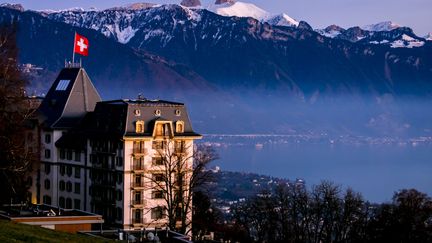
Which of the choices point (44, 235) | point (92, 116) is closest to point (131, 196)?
point (92, 116)

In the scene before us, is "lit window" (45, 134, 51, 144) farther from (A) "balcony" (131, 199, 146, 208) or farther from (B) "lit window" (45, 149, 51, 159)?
(A) "balcony" (131, 199, 146, 208)

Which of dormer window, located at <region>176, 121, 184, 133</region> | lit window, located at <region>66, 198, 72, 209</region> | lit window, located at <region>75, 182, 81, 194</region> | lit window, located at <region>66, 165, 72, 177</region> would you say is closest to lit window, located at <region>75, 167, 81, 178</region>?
lit window, located at <region>75, 182, 81, 194</region>

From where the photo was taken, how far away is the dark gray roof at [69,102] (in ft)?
244

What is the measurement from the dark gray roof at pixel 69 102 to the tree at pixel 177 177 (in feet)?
31.9

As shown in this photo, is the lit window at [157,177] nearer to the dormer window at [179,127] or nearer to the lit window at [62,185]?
the dormer window at [179,127]

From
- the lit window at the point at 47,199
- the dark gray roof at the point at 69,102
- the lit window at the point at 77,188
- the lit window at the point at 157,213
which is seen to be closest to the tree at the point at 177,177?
the lit window at the point at 157,213

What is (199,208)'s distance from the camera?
3076 inches

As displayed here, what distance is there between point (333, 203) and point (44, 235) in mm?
42783

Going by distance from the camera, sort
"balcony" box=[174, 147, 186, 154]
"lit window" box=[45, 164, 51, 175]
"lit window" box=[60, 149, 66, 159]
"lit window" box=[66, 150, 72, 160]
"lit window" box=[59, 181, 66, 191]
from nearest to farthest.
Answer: "balcony" box=[174, 147, 186, 154] < "lit window" box=[66, 150, 72, 160] < "lit window" box=[60, 149, 66, 159] < "lit window" box=[59, 181, 66, 191] < "lit window" box=[45, 164, 51, 175]

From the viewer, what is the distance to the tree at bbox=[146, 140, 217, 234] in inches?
2461

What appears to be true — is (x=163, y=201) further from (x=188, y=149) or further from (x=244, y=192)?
(x=244, y=192)

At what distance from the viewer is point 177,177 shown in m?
65.2

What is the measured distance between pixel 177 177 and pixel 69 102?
13689 millimetres

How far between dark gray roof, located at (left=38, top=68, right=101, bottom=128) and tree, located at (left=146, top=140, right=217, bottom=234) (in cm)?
974
